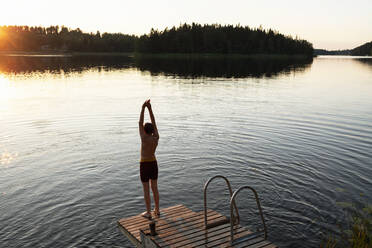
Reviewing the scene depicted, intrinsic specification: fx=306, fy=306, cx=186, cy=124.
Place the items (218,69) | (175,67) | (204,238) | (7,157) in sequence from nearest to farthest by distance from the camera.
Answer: (204,238) < (7,157) < (218,69) < (175,67)

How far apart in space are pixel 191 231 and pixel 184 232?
7.5 inches

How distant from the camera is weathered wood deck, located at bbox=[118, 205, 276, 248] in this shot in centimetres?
735

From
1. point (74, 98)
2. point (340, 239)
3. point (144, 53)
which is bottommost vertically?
point (340, 239)

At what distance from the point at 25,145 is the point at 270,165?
13977mm

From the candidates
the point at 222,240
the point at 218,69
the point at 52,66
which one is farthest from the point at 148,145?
the point at 52,66

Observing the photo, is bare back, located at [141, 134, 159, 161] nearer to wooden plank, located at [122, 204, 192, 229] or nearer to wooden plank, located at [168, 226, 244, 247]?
wooden plank, located at [122, 204, 192, 229]

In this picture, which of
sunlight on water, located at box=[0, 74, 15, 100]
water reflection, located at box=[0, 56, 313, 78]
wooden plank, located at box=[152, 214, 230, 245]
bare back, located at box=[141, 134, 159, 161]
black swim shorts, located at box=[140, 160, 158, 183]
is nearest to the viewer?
wooden plank, located at box=[152, 214, 230, 245]

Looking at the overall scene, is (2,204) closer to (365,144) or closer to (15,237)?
(15,237)

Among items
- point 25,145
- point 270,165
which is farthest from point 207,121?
point 25,145

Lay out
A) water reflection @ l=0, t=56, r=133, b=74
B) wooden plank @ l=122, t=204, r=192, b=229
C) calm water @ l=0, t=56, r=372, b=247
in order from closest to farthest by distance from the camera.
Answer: wooden plank @ l=122, t=204, r=192, b=229, calm water @ l=0, t=56, r=372, b=247, water reflection @ l=0, t=56, r=133, b=74

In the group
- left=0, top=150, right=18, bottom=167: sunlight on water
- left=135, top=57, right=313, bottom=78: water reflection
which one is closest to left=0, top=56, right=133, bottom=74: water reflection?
left=135, top=57, right=313, bottom=78: water reflection

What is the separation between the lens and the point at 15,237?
30.2ft

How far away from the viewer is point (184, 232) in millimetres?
7918

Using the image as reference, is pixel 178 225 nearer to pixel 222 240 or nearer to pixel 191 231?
pixel 191 231
